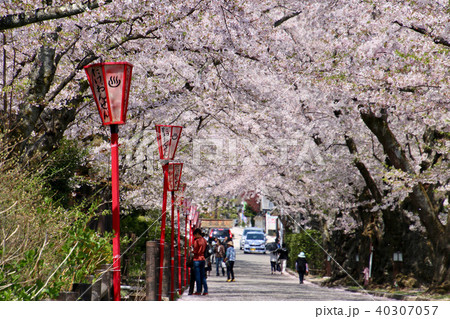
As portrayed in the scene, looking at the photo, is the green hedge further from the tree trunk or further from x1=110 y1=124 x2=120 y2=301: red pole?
x1=110 y1=124 x2=120 y2=301: red pole

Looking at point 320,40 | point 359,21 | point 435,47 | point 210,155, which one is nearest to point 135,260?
point 210,155

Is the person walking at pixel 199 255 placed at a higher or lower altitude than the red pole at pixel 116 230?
lower

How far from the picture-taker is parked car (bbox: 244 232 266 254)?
59844 millimetres

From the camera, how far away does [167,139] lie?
53.8 ft

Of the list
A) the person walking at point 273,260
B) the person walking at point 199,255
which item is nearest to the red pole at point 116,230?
the person walking at point 199,255

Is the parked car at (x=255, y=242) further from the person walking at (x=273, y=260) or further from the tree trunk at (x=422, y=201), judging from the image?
the tree trunk at (x=422, y=201)

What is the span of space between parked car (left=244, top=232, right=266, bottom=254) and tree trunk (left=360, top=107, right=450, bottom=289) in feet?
135

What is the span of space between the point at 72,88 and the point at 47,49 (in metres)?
1.76

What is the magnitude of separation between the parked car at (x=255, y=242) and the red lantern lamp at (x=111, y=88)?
51.7 m

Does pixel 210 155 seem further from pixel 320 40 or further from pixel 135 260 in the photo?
pixel 320 40

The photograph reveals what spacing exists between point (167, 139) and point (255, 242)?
146 ft

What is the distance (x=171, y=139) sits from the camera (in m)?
16.4

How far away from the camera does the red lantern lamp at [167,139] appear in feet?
53.5

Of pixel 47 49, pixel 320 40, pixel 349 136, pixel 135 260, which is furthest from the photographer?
pixel 135 260
